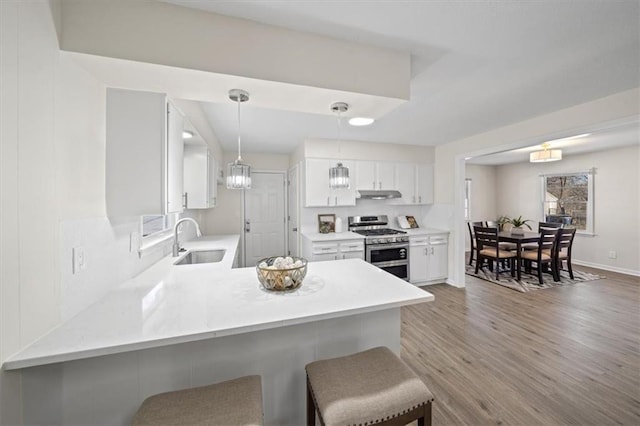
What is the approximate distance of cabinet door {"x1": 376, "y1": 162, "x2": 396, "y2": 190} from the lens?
4.17 metres

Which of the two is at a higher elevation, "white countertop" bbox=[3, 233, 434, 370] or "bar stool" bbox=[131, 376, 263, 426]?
"white countertop" bbox=[3, 233, 434, 370]

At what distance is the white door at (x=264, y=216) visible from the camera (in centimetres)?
477

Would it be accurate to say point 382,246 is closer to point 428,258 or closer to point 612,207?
point 428,258

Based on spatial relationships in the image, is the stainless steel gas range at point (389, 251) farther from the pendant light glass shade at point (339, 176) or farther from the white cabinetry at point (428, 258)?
the pendant light glass shade at point (339, 176)

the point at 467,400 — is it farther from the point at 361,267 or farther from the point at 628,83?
the point at 628,83

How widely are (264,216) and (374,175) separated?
7.55 ft

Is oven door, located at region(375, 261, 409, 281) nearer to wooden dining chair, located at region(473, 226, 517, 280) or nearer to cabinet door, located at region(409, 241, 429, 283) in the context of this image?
cabinet door, located at region(409, 241, 429, 283)

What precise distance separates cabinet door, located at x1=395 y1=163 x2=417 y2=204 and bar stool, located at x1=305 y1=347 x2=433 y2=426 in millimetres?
3492

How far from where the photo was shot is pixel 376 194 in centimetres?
403

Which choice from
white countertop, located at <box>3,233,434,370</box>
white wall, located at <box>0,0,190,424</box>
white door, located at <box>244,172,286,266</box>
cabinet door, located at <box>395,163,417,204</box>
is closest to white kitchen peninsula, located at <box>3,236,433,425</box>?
white countertop, located at <box>3,233,434,370</box>

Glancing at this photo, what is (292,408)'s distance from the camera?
1.38 m

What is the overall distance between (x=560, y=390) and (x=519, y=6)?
2.50 meters

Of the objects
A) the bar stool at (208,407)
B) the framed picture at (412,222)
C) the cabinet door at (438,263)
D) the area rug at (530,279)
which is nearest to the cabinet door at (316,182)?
the framed picture at (412,222)

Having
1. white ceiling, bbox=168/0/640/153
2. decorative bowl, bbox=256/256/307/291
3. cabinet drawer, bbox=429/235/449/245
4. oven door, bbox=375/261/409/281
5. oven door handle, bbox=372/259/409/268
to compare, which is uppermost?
white ceiling, bbox=168/0/640/153
